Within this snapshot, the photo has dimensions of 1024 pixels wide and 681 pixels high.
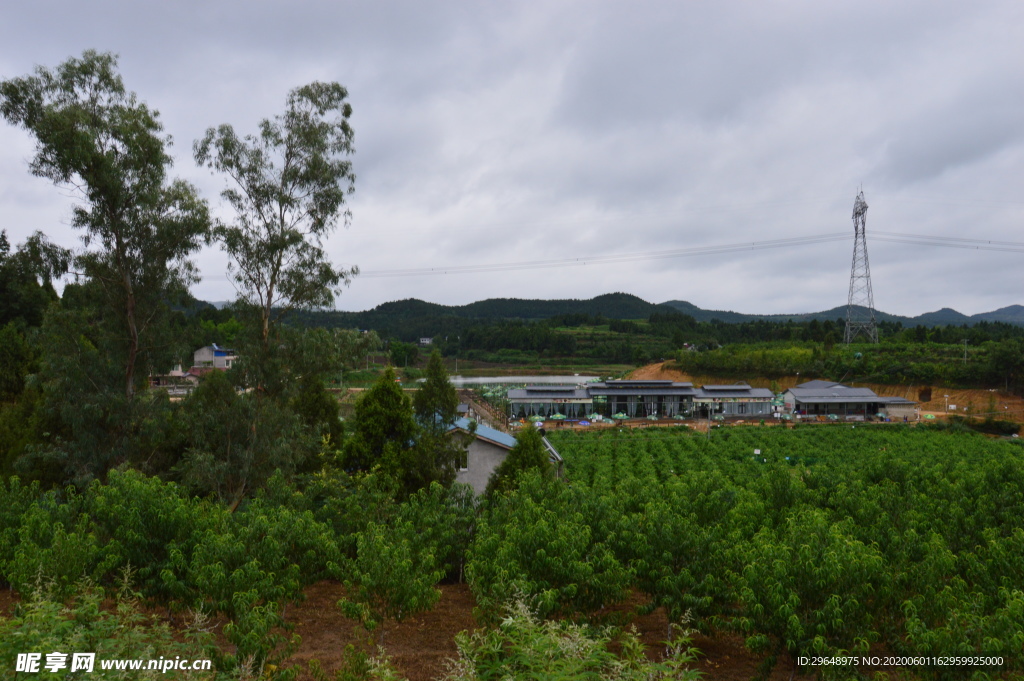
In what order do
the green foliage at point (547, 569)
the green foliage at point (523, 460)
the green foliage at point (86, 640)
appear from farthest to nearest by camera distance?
the green foliage at point (523, 460), the green foliage at point (547, 569), the green foliage at point (86, 640)

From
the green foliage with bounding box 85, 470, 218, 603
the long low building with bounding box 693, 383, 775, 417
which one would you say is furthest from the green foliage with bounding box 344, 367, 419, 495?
the long low building with bounding box 693, 383, 775, 417

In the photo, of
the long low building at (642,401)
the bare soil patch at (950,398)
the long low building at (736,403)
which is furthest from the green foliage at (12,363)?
the bare soil patch at (950,398)

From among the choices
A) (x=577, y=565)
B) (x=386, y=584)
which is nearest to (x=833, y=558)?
(x=577, y=565)

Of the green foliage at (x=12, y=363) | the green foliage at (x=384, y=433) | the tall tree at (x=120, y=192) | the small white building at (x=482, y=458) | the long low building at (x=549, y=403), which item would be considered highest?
the tall tree at (x=120, y=192)

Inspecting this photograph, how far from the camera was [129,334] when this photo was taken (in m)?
16.0

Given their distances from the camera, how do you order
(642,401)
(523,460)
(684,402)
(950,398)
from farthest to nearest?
(950,398) → (642,401) → (684,402) → (523,460)

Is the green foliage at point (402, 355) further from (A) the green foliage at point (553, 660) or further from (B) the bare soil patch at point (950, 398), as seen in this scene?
(A) the green foliage at point (553, 660)

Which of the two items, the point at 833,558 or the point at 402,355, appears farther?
the point at 402,355

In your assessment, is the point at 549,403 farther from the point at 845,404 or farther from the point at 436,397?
the point at 436,397

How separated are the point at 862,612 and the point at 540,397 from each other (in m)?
51.0

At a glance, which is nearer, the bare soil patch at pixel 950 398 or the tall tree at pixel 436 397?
the tall tree at pixel 436 397

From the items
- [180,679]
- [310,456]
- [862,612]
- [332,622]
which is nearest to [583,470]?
[310,456]

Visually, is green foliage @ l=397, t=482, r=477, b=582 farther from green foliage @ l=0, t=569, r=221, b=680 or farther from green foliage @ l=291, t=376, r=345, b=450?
green foliage @ l=291, t=376, r=345, b=450

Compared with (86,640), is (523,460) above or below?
above
